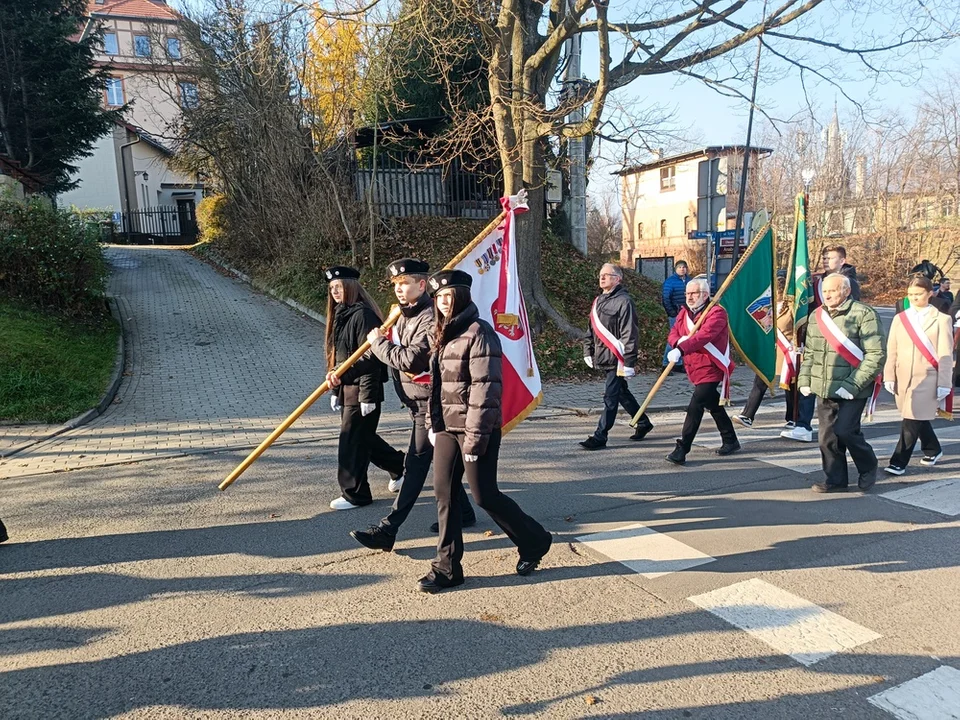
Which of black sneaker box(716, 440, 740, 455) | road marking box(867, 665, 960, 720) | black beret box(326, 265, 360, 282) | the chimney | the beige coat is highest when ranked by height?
the chimney

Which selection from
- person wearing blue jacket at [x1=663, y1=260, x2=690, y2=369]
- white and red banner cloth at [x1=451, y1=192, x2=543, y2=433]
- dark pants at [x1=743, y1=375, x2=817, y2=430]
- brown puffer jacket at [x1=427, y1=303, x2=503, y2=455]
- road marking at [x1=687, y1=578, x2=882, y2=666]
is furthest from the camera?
person wearing blue jacket at [x1=663, y1=260, x2=690, y2=369]

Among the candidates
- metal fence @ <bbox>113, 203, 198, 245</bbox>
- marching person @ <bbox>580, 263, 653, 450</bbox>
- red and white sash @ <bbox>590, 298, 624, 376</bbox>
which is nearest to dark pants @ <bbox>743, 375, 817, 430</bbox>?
marching person @ <bbox>580, 263, 653, 450</bbox>

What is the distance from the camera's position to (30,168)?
660 inches

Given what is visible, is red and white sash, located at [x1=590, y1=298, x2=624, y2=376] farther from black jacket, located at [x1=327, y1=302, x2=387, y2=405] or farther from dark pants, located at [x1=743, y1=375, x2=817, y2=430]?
black jacket, located at [x1=327, y1=302, x2=387, y2=405]

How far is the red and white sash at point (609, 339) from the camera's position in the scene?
7129mm

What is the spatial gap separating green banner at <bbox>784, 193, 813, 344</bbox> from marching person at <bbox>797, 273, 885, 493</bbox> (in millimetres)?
1915

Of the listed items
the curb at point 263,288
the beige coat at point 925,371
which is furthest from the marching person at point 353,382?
the curb at point 263,288

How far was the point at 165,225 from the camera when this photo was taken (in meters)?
32.5

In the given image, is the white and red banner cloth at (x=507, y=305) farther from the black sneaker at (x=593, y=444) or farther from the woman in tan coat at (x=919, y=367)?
the woman in tan coat at (x=919, y=367)

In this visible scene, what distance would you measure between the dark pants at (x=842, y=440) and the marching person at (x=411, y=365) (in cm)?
338

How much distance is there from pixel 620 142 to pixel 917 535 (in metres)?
8.34

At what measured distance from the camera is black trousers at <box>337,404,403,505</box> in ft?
17.1

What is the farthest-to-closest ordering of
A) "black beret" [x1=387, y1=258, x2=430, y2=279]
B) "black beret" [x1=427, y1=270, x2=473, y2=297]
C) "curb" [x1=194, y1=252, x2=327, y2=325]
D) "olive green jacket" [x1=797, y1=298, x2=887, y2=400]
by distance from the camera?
1. "curb" [x1=194, y1=252, x2=327, y2=325]
2. "olive green jacket" [x1=797, y1=298, x2=887, y2=400]
3. "black beret" [x1=387, y1=258, x2=430, y2=279]
4. "black beret" [x1=427, y1=270, x2=473, y2=297]

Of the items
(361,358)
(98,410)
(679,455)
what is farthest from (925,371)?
(98,410)
